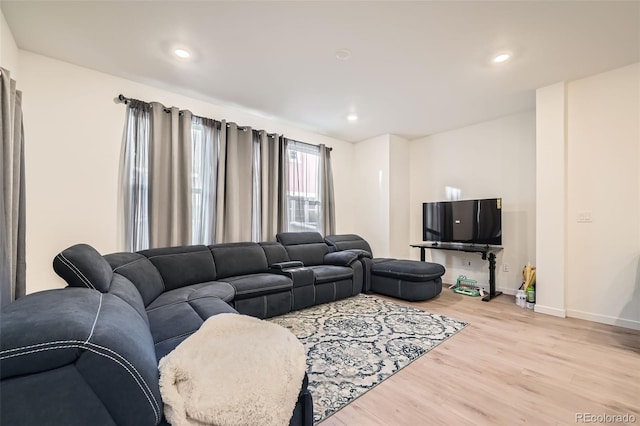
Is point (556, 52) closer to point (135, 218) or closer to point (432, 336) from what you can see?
point (432, 336)

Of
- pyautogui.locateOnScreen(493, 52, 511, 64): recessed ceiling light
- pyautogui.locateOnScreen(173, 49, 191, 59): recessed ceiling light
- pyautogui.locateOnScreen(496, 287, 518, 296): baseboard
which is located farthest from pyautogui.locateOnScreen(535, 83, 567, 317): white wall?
pyautogui.locateOnScreen(173, 49, 191, 59): recessed ceiling light

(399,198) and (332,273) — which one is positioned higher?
(399,198)

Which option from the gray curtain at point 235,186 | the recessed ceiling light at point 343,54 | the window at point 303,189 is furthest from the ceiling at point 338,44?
the window at point 303,189

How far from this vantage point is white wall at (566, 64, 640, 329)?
9.12 ft

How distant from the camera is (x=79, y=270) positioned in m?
1.45

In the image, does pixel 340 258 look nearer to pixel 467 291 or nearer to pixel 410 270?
pixel 410 270

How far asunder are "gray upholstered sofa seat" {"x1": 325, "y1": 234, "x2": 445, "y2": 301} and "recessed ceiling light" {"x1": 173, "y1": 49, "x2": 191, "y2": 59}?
3.15 meters

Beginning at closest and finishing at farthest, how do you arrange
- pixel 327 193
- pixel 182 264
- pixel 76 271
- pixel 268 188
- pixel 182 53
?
pixel 76 271 < pixel 182 53 < pixel 182 264 < pixel 268 188 < pixel 327 193

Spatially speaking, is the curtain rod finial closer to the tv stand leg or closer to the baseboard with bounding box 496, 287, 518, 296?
the tv stand leg

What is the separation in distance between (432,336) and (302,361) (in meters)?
1.84

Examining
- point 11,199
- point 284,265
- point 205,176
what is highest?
point 205,176

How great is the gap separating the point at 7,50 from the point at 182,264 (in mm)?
2264

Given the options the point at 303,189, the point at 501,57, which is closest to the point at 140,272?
the point at 303,189

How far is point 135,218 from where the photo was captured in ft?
9.75
